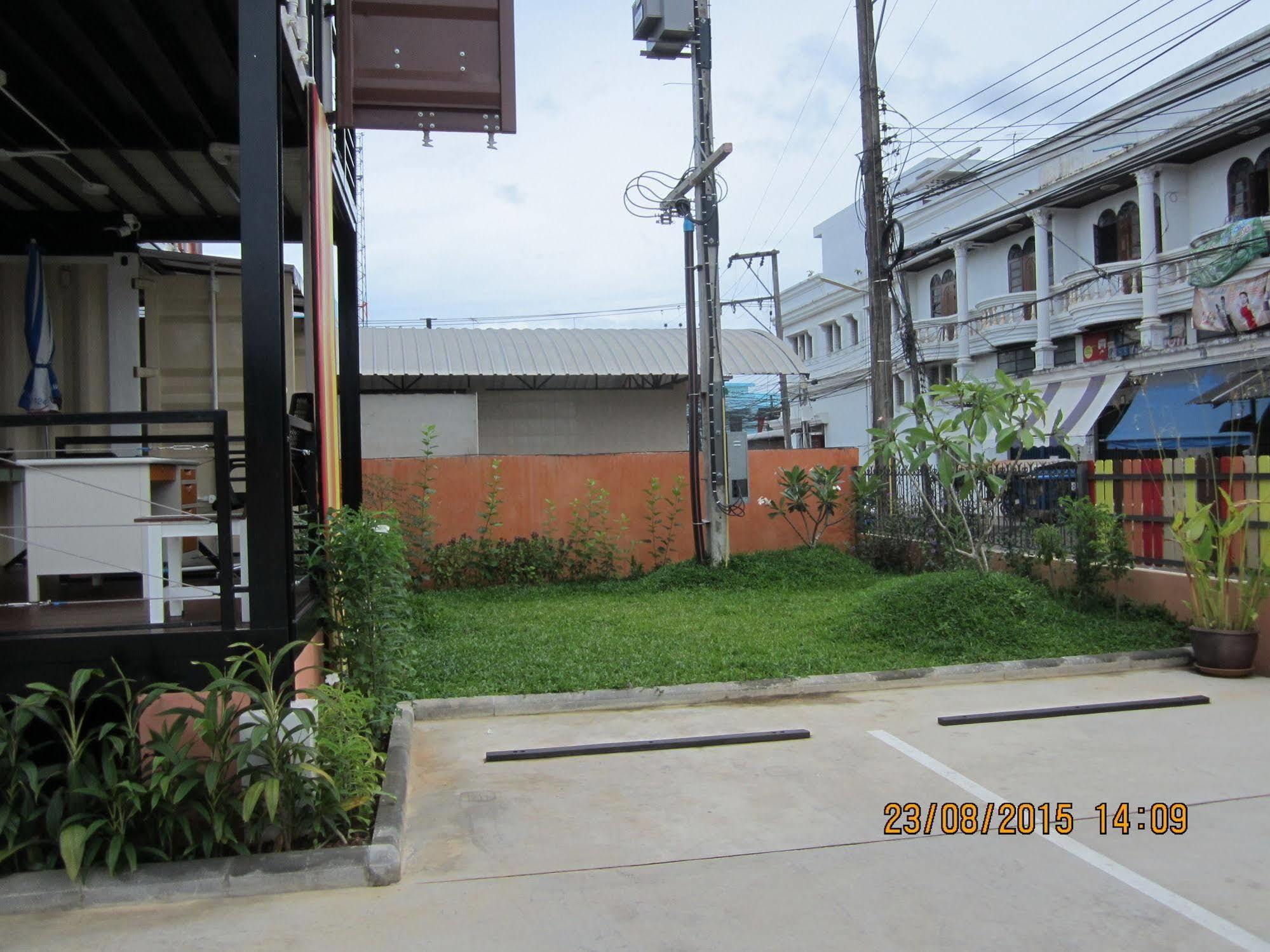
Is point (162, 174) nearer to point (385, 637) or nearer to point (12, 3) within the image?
point (12, 3)

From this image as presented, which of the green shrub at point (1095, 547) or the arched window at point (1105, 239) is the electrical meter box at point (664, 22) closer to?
the green shrub at point (1095, 547)

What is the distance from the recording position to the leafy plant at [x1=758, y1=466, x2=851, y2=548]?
44.4 feet

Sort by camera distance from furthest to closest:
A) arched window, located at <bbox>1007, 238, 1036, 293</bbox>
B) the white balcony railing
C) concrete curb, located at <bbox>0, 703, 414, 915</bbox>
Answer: arched window, located at <bbox>1007, 238, 1036, 293</bbox>, the white balcony railing, concrete curb, located at <bbox>0, 703, 414, 915</bbox>

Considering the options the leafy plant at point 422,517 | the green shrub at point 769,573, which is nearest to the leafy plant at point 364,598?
the green shrub at point 769,573

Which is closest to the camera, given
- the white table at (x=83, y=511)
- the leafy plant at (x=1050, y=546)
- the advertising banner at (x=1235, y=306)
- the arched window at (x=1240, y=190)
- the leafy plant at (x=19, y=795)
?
the leafy plant at (x=19, y=795)

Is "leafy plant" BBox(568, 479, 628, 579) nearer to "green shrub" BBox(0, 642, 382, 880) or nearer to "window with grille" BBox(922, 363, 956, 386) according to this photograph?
"green shrub" BBox(0, 642, 382, 880)

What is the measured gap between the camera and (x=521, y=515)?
1298 centimetres

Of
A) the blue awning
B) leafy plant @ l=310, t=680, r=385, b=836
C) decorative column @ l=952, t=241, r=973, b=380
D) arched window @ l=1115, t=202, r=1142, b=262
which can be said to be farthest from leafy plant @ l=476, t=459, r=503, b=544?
decorative column @ l=952, t=241, r=973, b=380

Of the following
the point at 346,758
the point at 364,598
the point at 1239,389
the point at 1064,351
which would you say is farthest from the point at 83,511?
the point at 1064,351

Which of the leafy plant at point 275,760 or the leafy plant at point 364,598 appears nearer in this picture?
the leafy plant at point 275,760

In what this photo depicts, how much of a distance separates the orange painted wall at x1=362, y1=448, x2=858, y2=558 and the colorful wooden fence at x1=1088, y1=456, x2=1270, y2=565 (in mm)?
5126

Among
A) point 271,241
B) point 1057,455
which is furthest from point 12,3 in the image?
point 1057,455

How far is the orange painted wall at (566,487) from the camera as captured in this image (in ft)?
41.7

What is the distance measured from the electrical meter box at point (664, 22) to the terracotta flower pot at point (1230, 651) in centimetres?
848
